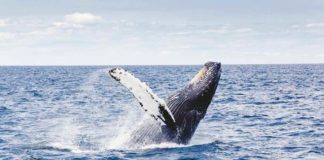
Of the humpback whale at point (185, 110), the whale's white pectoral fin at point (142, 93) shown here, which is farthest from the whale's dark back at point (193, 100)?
the whale's white pectoral fin at point (142, 93)

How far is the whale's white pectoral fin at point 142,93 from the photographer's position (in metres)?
9.27

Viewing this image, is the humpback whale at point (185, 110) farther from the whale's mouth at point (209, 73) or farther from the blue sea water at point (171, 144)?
the blue sea water at point (171, 144)

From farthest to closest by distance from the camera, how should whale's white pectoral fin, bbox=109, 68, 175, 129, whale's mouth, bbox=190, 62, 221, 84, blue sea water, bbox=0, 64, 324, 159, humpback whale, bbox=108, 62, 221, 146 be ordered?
blue sea water, bbox=0, 64, 324, 159 < whale's mouth, bbox=190, 62, 221, 84 < humpback whale, bbox=108, 62, 221, 146 < whale's white pectoral fin, bbox=109, 68, 175, 129

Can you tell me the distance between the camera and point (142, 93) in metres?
9.52

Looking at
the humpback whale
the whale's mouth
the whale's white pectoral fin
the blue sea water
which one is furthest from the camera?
the blue sea water

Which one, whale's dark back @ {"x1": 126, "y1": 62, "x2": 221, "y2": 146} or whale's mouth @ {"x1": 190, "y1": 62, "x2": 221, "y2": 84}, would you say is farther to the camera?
whale's mouth @ {"x1": 190, "y1": 62, "x2": 221, "y2": 84}

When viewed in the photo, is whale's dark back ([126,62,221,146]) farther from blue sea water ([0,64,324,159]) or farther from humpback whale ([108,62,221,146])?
blue sea water ([0,64,324,159])

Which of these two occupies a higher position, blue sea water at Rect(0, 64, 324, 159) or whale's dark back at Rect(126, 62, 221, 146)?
whale's dark back at Rect(126, 62, 221, 146)

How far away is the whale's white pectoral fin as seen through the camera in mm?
9273

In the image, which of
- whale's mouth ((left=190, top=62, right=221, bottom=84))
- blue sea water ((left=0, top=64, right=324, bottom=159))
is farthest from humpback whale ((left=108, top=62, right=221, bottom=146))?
blue sea water ((left=0, top=64, right=324, bottom=159))

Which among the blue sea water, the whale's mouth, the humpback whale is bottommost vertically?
the blue sea water

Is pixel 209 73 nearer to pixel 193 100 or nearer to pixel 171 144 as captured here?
pixel 193 100

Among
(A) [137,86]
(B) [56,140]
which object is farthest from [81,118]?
(A) [137,86]

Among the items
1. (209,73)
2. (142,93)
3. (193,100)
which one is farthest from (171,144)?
(142,93)
